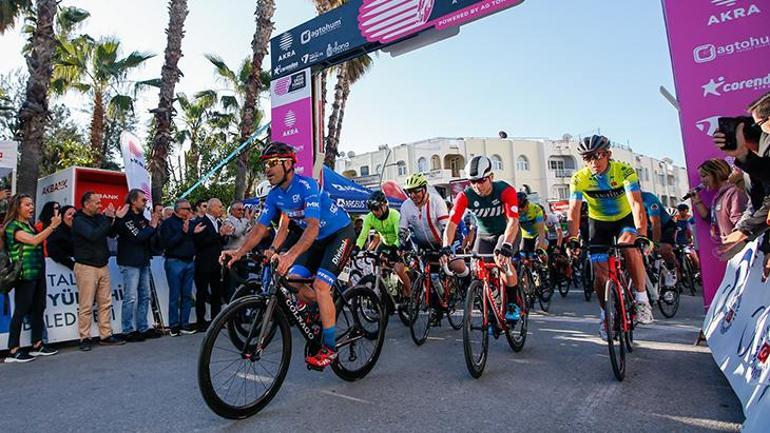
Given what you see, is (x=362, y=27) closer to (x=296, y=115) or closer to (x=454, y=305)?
(x=296, y=115)

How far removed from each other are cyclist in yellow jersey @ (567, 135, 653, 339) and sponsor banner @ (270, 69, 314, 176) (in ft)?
24.9

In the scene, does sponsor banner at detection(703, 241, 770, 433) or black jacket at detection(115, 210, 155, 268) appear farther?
black jacket at detection(115, 210, 155, 268)

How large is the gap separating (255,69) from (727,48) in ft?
36.0

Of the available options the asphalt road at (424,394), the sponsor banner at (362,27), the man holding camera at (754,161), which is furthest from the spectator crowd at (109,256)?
the man holding camera at (754,161)

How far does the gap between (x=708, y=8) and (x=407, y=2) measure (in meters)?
6.19

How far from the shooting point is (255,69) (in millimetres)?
12711

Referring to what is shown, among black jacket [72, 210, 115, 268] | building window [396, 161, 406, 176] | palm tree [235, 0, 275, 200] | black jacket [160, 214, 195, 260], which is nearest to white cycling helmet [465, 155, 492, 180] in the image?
black jacket [160, 214, 195, 260]

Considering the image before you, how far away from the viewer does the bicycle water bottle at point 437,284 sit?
5.87 metres

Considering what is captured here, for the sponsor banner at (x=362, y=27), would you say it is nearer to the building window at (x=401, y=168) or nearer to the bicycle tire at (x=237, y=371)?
the bicycle tire at (x=237, y=371)

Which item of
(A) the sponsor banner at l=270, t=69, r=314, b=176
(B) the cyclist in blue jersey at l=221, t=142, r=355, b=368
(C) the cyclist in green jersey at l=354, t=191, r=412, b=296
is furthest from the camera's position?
(A) the sponsor banner at l=270, t=69, r=314, b=176

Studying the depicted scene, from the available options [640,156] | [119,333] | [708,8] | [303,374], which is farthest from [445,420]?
[640,156]

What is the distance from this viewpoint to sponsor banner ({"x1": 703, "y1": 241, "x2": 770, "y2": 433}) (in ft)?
7.97

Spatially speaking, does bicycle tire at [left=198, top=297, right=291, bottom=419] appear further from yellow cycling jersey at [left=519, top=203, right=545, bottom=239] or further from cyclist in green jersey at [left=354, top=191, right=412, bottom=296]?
yellow cycling jersey at [left=519, top=203, right=545, bottom=239]

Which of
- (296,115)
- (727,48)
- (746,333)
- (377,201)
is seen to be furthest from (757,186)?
(296,115)
